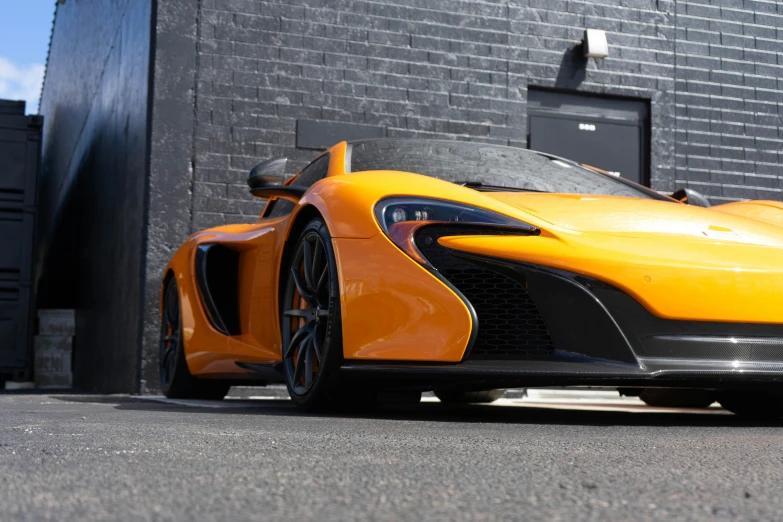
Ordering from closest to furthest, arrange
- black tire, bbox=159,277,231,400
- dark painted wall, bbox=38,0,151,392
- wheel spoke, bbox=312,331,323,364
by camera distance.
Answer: wheel spoke, bbox=312,331,323,364 → black tire, bbox=159,277,231,400 → dark painted wall, bbox=38,0,151,392

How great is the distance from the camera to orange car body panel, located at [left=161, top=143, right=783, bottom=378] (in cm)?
328

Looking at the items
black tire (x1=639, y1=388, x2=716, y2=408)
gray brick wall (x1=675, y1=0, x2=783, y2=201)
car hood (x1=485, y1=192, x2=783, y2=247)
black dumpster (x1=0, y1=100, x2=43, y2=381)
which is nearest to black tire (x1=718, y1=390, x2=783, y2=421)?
black tire (x1=639, y1=388, x2=716, y2=408)

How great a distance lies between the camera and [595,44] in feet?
29.3

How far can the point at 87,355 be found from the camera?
10.7m

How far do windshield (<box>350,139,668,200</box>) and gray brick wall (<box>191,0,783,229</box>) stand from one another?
127 inches

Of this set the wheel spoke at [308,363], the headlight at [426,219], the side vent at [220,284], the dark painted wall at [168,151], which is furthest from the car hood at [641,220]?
the dark painted wall at [168,151]

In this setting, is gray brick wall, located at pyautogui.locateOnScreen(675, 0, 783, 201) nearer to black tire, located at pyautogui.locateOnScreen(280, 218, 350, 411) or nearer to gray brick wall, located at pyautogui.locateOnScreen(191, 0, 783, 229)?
gray brick wall, located at pyautogui.locateOnScreen(191, 0, 783, 229)

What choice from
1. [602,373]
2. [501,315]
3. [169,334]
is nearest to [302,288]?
[501,315]

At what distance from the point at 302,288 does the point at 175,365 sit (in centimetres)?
200

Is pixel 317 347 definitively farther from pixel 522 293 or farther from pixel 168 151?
pixel 168 151

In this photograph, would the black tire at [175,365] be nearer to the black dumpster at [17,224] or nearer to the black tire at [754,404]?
the black tire at [754,404]

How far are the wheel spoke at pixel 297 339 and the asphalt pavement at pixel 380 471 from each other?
1.92ft

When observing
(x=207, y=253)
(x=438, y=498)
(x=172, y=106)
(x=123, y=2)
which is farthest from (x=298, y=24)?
(x=438, y=498)

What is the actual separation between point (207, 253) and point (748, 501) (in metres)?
3.82
